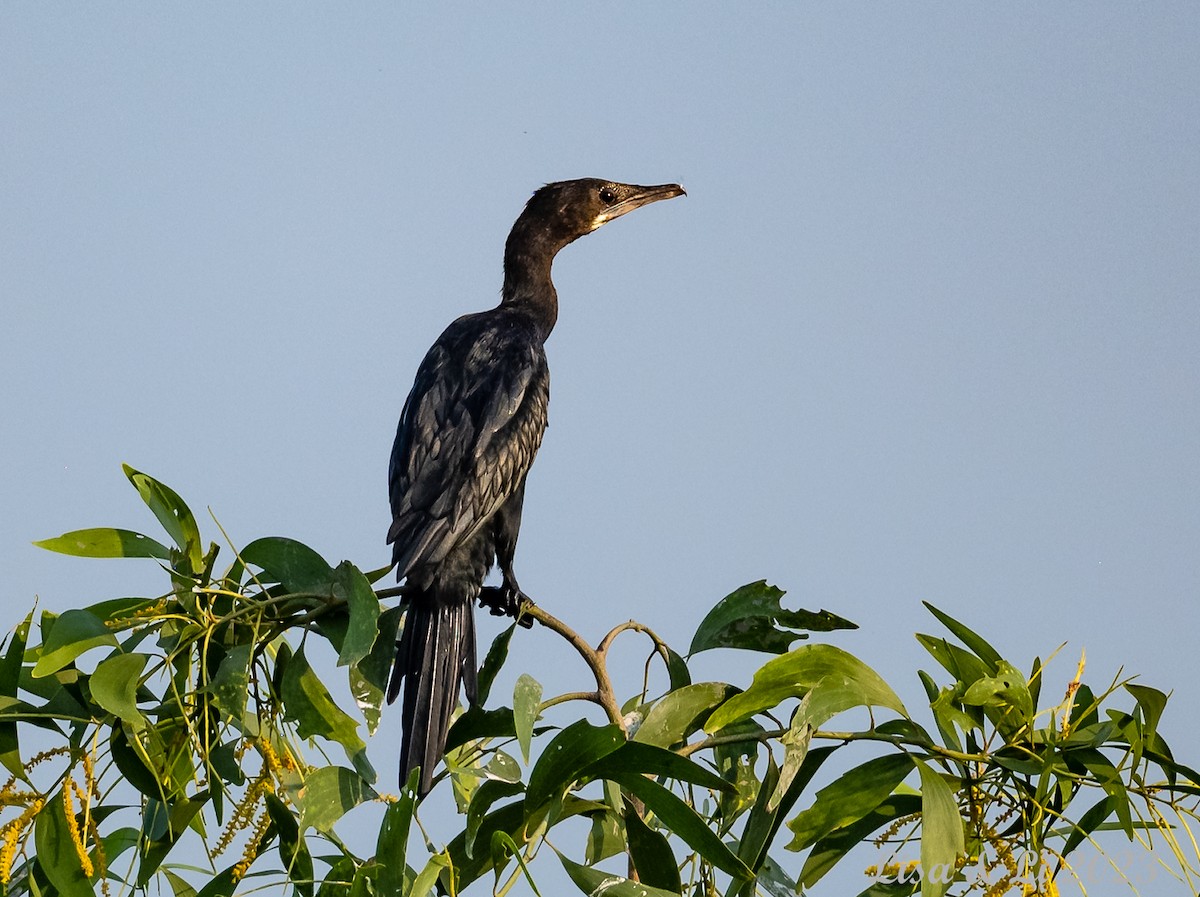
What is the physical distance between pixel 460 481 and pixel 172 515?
1.16 m

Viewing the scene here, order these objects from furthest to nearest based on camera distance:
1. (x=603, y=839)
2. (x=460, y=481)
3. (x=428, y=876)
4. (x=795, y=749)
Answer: (x=460, y=481) → (x=603, y=839) → (x=795, y=749) → (x=428, y=876)

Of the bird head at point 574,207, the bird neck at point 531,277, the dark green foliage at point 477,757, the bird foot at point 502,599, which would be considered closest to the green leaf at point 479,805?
the dark green foliage at point 477,757

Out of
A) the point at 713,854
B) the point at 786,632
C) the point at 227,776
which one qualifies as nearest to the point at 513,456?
the point at 786,632

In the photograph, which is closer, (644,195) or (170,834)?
(170,834)

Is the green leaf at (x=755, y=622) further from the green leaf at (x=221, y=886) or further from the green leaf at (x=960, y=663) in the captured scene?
the green leaf at (x=221, y=886)

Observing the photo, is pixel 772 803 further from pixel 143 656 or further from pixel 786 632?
pixel 143 656

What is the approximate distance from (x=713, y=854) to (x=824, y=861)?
1.27 ft

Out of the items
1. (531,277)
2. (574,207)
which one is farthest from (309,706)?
(574,207)

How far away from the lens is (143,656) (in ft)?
6.18

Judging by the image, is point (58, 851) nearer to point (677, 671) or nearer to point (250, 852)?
point (250, 852)

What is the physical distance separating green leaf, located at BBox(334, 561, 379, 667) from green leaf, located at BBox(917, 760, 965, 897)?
77 cm

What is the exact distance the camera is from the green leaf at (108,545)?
82.7 inches

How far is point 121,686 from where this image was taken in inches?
72.8

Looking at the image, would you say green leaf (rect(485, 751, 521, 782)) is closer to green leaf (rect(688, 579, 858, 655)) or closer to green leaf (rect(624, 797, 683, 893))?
green leaf (rect(624, 797, 683, 893))
